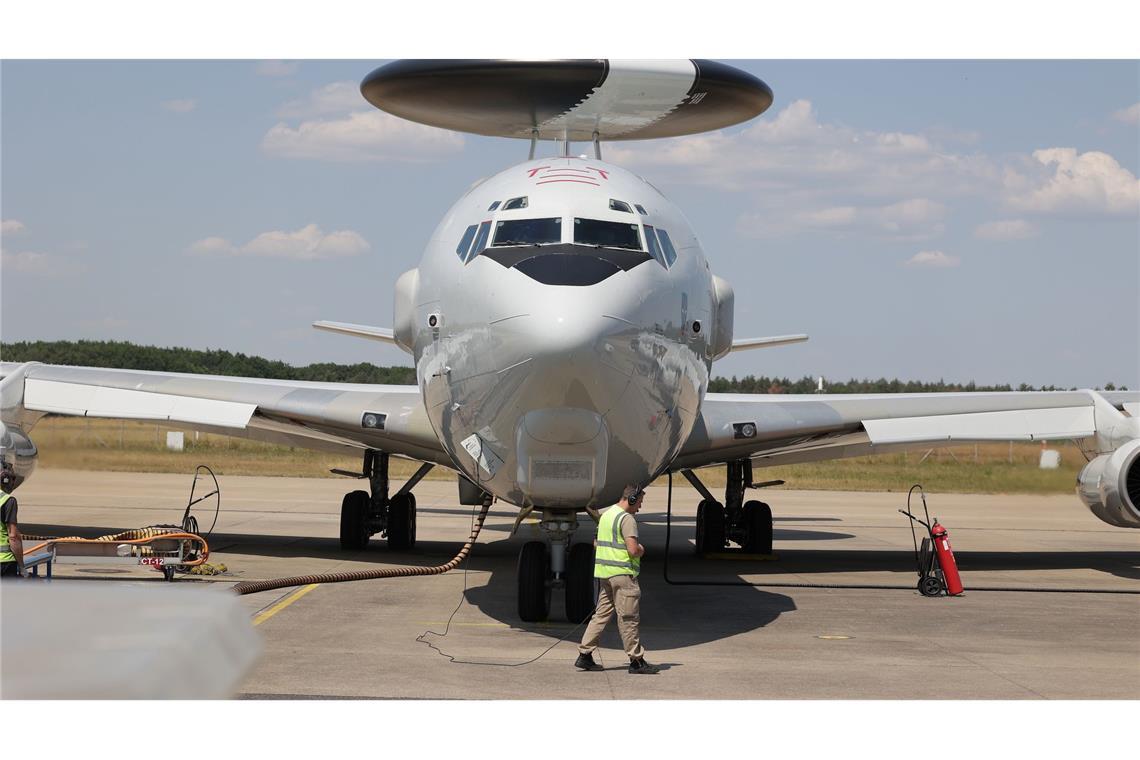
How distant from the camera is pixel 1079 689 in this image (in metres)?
9.65

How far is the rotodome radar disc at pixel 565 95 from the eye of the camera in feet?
57.0

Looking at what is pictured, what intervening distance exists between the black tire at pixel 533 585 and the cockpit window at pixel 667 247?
126 inches

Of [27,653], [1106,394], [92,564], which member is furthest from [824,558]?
[27,653]

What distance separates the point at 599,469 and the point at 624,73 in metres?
8.40

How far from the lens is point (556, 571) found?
39.7ft

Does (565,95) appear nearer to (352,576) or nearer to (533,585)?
(352,576)

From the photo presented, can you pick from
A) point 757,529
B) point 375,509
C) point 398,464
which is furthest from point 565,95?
point 398,464

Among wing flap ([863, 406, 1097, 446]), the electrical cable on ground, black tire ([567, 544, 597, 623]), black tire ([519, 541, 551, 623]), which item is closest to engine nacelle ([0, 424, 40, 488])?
black tire ([519, 541, 551, 623])

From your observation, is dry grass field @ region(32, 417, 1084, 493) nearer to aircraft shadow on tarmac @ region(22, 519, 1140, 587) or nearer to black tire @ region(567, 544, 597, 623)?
aircraft shadow on tarmac @ region(22, 519, 1140, 587)

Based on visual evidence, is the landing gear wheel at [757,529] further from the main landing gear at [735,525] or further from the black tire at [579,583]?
the black tire at [579,583]

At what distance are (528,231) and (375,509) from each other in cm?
886

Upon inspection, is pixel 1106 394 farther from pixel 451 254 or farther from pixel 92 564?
pixel 92 564

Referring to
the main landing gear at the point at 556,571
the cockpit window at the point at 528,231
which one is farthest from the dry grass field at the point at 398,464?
the cockpit window at the point at 528,231

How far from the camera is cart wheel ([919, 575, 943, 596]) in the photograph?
15.4m
